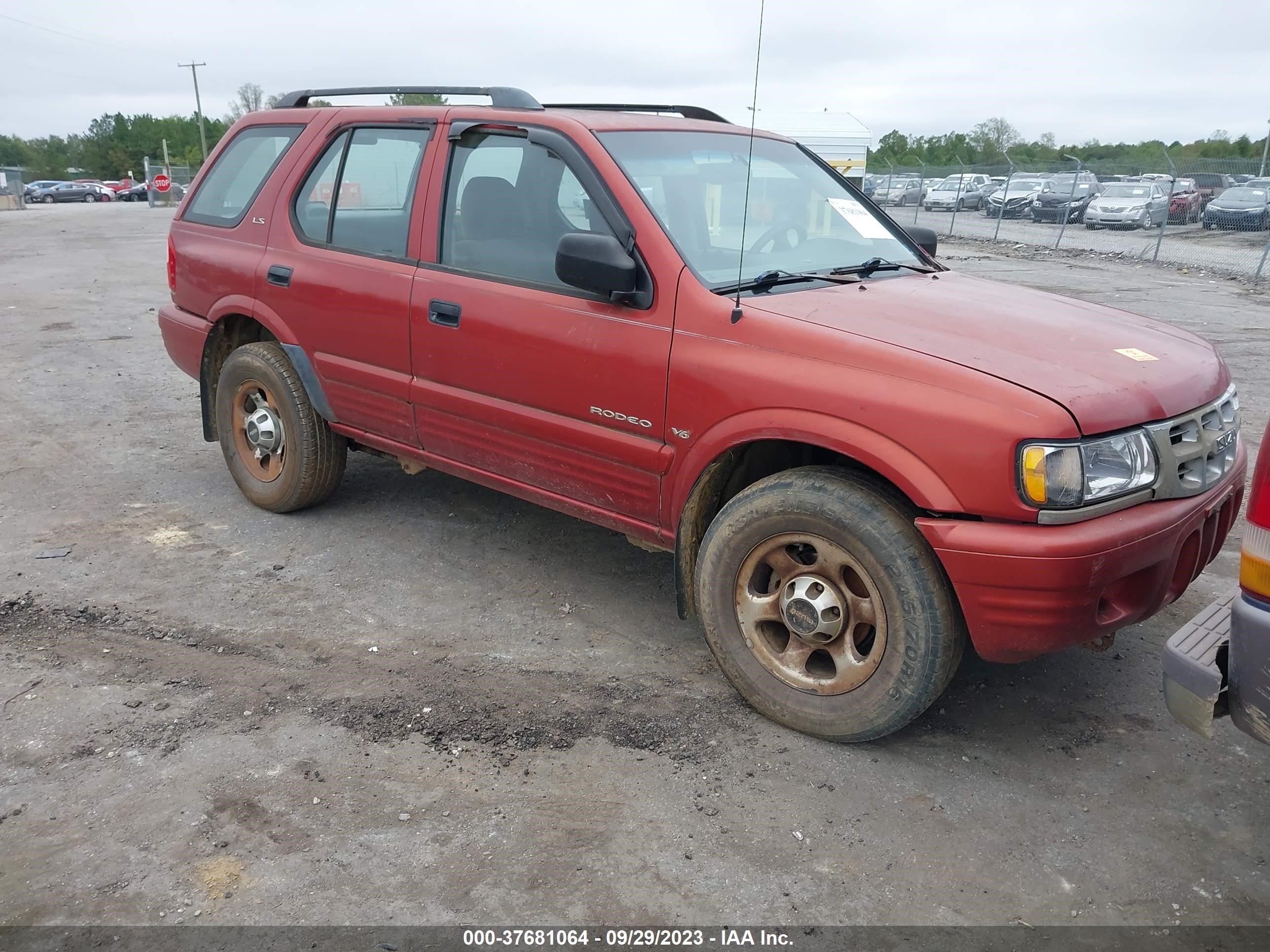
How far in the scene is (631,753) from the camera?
3.25 meters

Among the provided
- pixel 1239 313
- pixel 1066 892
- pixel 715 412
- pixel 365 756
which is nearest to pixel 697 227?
pixel 715 412

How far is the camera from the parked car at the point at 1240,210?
20031 mm

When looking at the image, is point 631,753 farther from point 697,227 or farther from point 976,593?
point 697,227

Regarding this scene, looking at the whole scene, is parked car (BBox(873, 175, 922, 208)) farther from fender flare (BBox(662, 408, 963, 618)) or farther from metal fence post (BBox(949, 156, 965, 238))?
fender flare (BBox(662, 408, 963, 618))

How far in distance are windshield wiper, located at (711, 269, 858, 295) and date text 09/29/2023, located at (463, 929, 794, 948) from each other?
6.32 feet

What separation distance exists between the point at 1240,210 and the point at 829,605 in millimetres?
21899

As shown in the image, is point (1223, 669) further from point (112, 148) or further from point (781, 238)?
point (112, 148)

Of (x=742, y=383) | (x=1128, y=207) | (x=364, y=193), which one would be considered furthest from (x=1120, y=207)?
(x=742, y=383)

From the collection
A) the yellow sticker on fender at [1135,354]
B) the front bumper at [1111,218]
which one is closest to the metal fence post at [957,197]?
the front bumper at [1111,218]

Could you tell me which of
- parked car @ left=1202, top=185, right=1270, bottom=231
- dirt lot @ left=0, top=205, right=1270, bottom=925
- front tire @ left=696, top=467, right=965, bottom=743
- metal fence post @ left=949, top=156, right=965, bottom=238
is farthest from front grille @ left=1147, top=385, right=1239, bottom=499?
metal fence post @ left=949, top=156, right=965, bottom=238

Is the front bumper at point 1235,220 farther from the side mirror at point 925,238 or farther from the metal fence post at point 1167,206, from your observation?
the side mirror at point 925,238

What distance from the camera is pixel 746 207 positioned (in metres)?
3.28

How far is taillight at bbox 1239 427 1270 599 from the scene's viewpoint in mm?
2299

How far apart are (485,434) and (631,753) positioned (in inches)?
58.6
